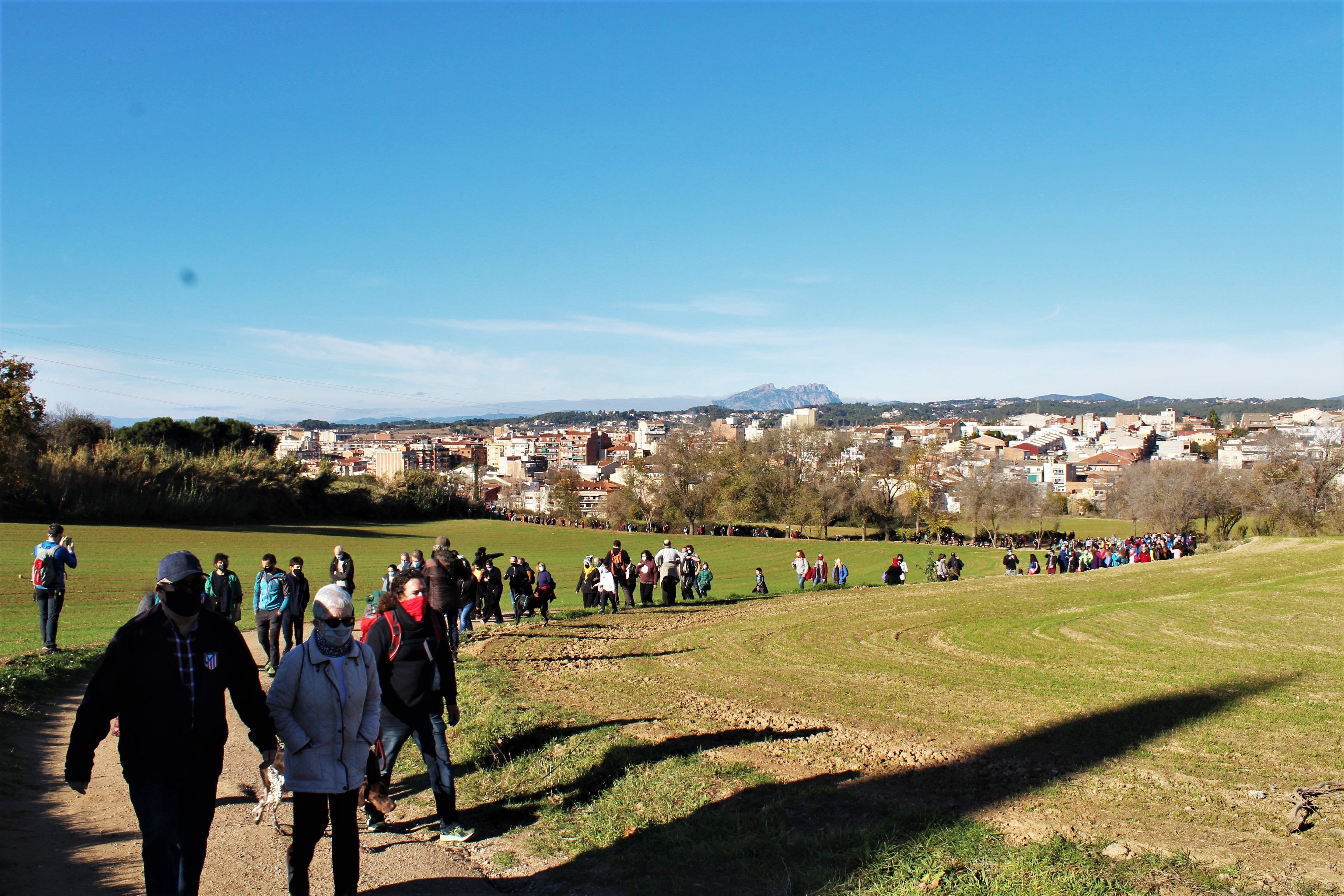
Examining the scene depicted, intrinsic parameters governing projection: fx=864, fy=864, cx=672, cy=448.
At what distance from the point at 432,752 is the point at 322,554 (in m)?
41.2

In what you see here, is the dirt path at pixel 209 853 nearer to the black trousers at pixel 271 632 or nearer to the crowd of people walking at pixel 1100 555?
the black trousers at pixel 271 632

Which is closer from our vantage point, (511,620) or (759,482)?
(511,620)

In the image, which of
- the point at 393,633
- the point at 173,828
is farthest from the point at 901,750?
the point at 173,828

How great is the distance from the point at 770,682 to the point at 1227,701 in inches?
208

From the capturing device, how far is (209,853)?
548cm

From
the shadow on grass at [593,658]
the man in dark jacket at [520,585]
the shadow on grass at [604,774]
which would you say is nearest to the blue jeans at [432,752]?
the shadow on grass at [604,774]

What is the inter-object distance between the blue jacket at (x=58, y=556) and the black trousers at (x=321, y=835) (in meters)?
9.32

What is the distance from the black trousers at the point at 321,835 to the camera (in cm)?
456

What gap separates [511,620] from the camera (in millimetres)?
18734

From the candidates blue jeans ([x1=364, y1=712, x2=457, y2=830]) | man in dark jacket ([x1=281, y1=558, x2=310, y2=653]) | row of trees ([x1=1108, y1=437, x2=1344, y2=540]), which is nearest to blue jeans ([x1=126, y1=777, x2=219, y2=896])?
blue jeans ([x1=364, y1=712, x2=457, y2=830])

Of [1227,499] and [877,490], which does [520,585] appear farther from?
[877,490]

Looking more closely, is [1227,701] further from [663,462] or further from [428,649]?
[663,462]

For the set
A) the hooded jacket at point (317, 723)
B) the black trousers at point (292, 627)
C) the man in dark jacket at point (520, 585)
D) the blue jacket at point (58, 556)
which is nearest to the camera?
the hooded jacket at point (317, 723)

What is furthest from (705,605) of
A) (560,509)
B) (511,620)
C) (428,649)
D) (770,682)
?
(560,509)
